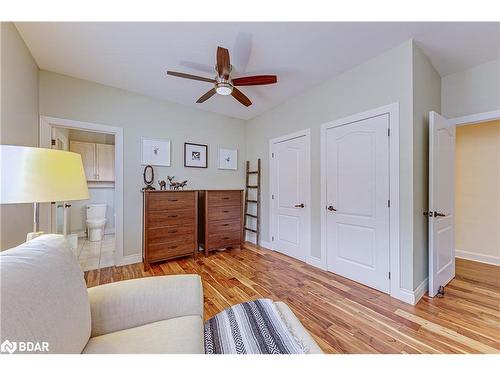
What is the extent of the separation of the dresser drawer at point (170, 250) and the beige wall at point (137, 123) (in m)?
0.42

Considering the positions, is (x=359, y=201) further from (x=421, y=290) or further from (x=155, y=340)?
(x=155, y=340)

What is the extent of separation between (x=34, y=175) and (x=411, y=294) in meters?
2.90

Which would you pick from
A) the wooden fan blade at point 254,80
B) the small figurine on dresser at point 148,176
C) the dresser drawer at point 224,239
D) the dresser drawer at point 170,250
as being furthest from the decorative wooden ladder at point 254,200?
the wooden fan blade at point 254,80

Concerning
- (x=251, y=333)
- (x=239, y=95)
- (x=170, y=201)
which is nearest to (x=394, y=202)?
(x=251, y=333)

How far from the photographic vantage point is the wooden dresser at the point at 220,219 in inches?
131

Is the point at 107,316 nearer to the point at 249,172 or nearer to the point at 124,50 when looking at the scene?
the point at 124,50

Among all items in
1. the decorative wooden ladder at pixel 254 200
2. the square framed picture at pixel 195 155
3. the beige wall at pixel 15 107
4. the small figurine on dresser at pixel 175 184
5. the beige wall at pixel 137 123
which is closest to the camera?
the beige wall at pixel 15 107

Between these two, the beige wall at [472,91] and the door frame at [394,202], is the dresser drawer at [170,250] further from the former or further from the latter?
the beige wall at [472,91]

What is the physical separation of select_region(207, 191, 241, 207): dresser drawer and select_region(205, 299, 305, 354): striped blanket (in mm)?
2251

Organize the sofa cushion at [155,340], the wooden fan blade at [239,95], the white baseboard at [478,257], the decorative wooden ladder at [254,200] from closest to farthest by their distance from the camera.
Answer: the sofa cushion at [155,340]
the wooden fan blade at [239,95]
the white baseboard at [478,257]
the decorative wooden ladder at [254,200]

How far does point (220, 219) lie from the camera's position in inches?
136

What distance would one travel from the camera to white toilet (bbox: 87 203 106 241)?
4110 mm
